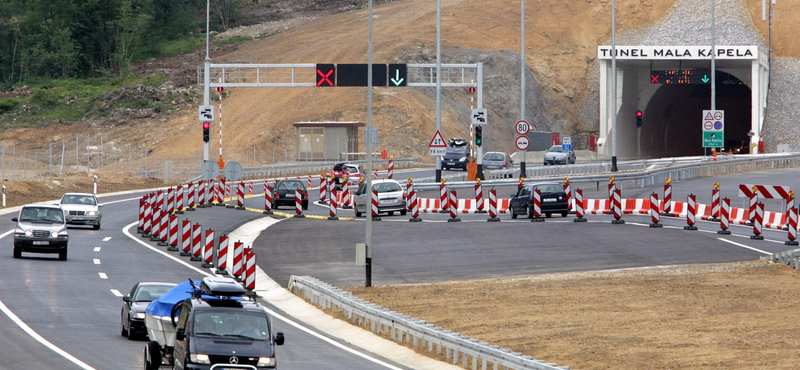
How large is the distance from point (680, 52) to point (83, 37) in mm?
54916

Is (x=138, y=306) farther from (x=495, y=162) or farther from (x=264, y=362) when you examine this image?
(x=495, y=162)

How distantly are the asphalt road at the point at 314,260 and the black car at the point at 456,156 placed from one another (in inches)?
1103

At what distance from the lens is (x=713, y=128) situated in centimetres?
5922

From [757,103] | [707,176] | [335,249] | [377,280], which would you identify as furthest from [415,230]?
[757,103]

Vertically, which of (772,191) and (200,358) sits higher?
(772,191)

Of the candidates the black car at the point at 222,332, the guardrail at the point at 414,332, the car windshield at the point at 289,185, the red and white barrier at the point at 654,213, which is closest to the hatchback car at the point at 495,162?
the car windshield at the point at 289,185

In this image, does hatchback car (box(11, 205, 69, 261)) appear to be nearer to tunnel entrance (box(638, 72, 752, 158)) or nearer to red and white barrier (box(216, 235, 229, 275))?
red and white barrier (box(216, 235, 229, 275))

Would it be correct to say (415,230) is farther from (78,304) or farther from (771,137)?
(771,137)

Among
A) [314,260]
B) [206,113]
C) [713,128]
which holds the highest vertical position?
[206,113]

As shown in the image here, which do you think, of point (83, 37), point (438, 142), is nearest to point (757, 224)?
point (438, 142)

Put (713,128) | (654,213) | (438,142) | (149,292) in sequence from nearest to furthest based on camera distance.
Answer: (149,292), (654,213), (438,142), (713,128)

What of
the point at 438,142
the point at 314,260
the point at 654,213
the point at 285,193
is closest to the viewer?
the point at 314,260

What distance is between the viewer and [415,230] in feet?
126

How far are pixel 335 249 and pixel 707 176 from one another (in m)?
35.7
